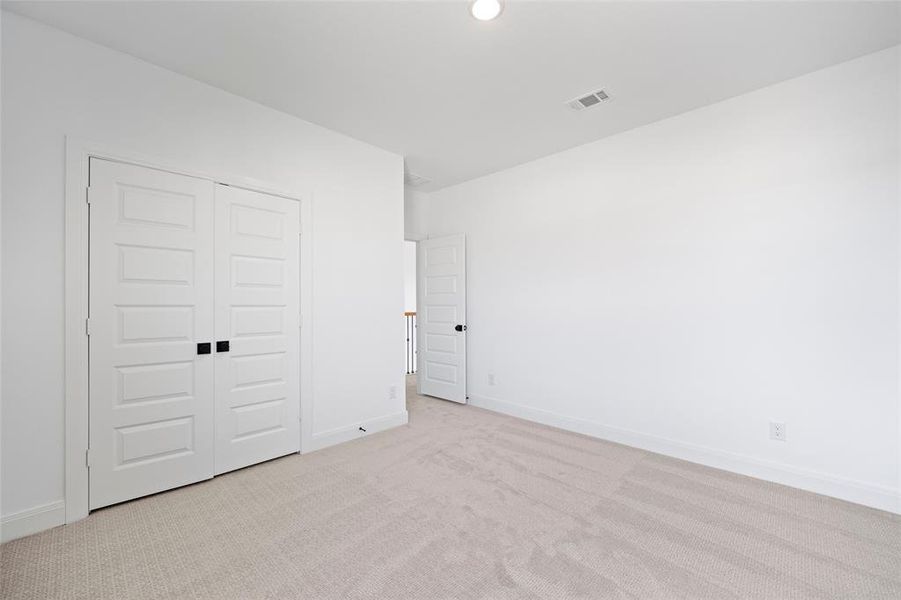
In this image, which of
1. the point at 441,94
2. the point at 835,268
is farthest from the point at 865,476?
the point at 441,94

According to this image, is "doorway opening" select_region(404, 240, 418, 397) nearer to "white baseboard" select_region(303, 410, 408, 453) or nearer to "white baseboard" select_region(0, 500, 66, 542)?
"white baseboard" select_region(303, 410, 408, 453)

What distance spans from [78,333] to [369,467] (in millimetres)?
2061

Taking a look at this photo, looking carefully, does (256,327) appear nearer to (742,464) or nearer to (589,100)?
(589,100)

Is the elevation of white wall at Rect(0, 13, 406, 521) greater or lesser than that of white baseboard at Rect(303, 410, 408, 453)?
greater

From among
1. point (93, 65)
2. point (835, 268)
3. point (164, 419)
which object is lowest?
point (164, 419)

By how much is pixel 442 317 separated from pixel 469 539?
128 inches

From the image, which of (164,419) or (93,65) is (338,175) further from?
(164,419)

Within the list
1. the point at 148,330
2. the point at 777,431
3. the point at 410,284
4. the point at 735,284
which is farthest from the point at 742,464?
the point at 410,284

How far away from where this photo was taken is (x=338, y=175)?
3.58 meters

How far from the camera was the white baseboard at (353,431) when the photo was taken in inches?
132

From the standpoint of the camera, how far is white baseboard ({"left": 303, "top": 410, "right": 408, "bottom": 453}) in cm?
335

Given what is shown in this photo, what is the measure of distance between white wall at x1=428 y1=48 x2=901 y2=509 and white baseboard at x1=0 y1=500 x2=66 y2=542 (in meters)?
3.71

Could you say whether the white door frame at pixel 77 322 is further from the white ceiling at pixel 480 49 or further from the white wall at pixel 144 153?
the white ceiling at pixel 480 49

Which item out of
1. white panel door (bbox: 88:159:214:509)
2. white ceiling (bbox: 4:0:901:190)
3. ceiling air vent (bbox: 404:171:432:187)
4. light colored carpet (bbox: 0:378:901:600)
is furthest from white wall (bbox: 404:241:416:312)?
white panel door (bbox: 88:159:214:509)
